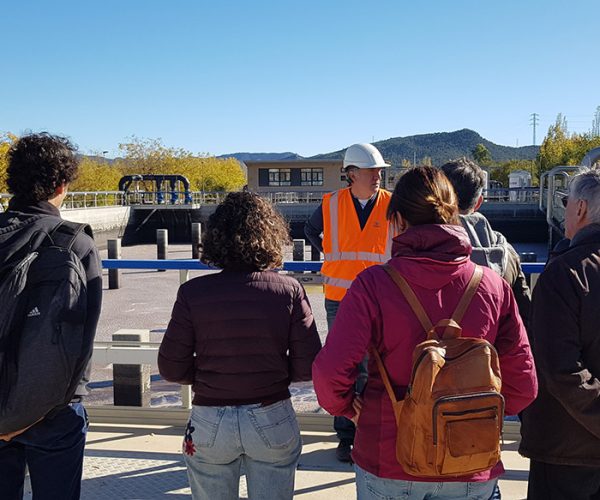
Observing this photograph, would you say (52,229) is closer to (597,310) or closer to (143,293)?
(597,310)

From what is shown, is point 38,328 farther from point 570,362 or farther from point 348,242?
point 348,242

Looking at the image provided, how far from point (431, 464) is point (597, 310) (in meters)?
0.81

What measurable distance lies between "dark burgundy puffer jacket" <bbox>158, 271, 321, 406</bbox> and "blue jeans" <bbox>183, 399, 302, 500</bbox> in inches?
2.0

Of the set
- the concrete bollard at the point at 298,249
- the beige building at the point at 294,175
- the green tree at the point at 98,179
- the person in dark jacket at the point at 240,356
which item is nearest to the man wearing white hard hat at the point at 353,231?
the person in dark jacket at the point at 240,356

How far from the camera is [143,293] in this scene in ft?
55.3

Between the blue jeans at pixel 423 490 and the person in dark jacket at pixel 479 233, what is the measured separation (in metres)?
1.11

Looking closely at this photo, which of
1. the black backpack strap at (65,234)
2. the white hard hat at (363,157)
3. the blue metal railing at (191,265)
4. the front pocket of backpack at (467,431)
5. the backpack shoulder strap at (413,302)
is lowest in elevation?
the front pocket of backpack at (467,431)

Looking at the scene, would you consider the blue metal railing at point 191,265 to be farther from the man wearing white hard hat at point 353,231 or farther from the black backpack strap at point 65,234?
the black backpack strap at point 65,234

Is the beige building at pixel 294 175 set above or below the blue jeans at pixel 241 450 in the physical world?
above

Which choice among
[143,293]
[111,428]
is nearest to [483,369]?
[111,428]

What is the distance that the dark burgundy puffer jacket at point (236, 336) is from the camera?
222 centimetres

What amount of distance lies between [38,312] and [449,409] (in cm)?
137

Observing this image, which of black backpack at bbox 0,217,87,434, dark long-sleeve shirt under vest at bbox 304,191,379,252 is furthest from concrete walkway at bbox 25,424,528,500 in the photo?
black backpack at bbox 0,217,87,434

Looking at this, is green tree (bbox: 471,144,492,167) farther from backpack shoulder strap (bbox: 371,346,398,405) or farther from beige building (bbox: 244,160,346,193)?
backpack shoulder strap (bbox: 371,346,398,405)
